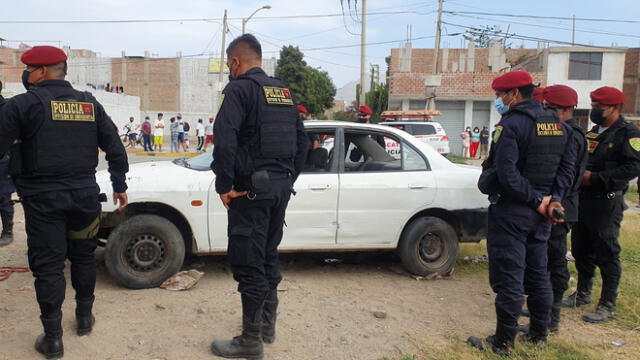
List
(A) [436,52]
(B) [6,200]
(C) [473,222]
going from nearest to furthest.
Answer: (C) [473,222], (B) [6,200], (A) [436,52]

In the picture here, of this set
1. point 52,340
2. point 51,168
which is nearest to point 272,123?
point 51,168

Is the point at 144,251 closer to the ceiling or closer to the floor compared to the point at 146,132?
closer to the floor

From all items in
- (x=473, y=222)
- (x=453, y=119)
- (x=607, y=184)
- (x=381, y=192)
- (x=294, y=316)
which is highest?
(x=453, y=119)

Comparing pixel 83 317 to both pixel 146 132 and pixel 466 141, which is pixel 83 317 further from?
pixel 466 141

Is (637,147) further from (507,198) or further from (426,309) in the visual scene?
(426,309)

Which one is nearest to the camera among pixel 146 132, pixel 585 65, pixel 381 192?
pixel 381 192

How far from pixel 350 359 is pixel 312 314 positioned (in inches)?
31.3

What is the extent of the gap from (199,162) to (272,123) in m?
1.99

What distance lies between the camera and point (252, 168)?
10.4 ft

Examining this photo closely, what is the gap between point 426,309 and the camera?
4355 mm

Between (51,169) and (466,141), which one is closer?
(51,169)

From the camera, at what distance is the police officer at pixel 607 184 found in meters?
4.07

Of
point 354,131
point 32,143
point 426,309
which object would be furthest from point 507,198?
point 32,143

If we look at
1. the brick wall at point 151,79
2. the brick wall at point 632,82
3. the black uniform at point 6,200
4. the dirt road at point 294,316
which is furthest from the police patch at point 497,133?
the brick wall at point 151,79
